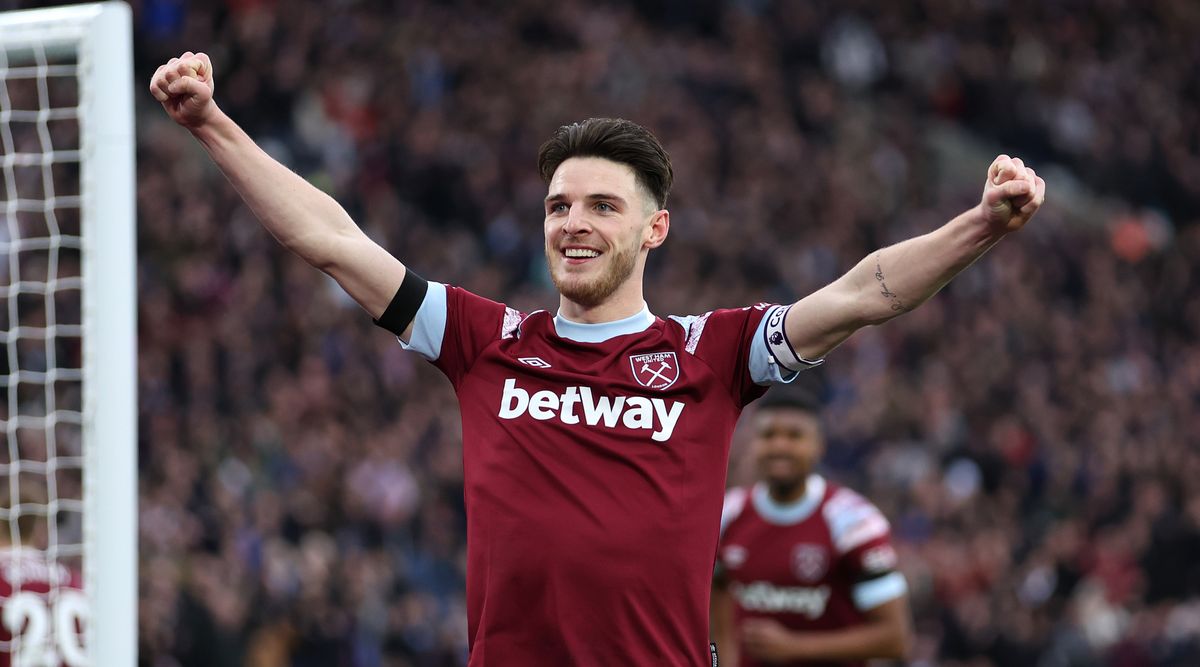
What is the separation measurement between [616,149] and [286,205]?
922 mm

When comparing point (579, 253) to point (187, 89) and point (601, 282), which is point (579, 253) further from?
point (187, 89)

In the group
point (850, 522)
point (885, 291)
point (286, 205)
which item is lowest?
point (850, 522)

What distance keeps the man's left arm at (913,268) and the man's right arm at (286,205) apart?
3.74 ft

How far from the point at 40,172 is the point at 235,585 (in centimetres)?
566

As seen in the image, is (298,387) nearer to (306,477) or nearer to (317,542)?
(306,477)

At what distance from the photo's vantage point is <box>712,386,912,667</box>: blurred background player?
24.5ft

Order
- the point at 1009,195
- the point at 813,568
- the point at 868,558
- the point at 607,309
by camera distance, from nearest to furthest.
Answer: the point at 1009,195 < the point at 607,309 < the point at 868,558 < the point at 813,568

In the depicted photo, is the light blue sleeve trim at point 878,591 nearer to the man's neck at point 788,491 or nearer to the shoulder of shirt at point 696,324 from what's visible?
the man's neck at point 788,491

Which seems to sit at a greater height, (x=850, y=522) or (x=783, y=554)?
(x=850, y=522)

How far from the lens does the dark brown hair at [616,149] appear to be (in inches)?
184

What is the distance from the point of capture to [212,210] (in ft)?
52.6

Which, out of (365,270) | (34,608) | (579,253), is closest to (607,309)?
(579,253)

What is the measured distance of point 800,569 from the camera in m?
7.76

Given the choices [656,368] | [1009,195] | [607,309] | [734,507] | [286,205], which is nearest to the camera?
[1009,195]
